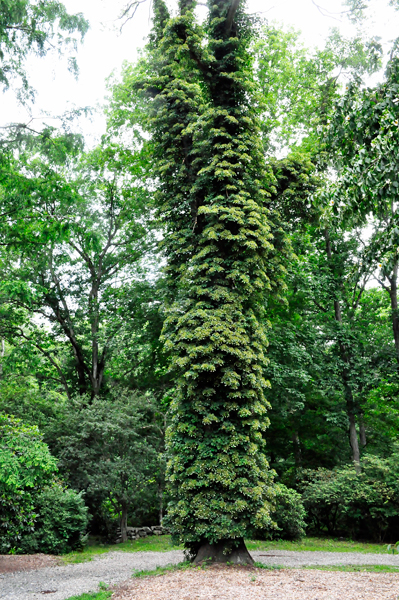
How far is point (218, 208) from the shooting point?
32.3 feet

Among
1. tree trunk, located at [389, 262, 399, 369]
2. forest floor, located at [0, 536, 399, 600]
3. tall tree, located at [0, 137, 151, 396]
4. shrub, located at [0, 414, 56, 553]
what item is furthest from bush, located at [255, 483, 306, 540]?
tall tree, located at [0, 137, 151, 396]

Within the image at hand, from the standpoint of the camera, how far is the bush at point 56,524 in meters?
11.9

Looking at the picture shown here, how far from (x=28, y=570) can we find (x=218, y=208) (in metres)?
8.86

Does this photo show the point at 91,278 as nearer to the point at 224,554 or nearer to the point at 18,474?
the point at 18,474

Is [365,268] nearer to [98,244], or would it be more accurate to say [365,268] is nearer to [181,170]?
[98,244]

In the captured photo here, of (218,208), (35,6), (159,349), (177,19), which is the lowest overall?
(159,349)

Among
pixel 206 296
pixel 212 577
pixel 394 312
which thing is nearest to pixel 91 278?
pixel 206 296

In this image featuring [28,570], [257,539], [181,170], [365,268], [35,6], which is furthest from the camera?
[257,539]

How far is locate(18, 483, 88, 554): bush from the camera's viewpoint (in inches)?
467

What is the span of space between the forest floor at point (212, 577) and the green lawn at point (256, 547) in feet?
0.27

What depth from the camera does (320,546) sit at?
13.1 meters

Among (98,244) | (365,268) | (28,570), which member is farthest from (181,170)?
(28,570)

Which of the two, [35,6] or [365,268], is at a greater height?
[35,6]

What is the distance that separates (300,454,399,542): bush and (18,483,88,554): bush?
7199 millimetres
